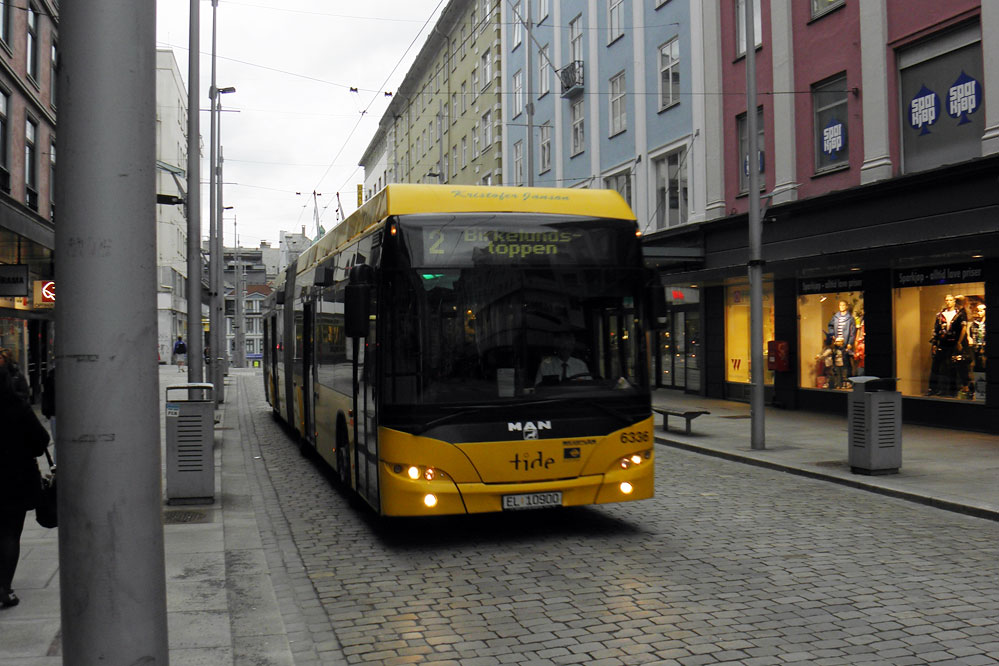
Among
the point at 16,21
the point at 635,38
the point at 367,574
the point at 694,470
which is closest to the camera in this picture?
the point at 367,574

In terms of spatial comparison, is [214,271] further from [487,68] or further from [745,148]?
[487,68]

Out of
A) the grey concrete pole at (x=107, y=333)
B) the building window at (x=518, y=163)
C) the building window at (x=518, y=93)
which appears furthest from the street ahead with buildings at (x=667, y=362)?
the building window at (x=518, y=163)

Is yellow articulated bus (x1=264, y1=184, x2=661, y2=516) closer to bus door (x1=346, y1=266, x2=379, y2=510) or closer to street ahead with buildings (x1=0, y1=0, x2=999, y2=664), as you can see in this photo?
bus door (x1=346, y1=266, x2=379, y2=510)

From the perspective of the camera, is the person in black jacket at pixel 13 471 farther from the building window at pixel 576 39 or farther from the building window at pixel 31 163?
the building window at pixel 576 39

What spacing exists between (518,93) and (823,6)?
21383 millimetres

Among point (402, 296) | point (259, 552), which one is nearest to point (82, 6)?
point (402, 296)

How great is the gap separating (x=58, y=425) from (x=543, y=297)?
18.6ft

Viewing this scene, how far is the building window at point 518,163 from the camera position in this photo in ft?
131

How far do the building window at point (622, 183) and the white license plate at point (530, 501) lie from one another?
22.6 metres

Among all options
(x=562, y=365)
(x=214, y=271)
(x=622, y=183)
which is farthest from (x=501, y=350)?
(x=622, y=183)

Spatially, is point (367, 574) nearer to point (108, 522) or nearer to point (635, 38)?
point (108, 522)

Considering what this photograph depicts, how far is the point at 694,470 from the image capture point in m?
12.5

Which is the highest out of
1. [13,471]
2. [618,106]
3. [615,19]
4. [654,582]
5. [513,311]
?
[615,19]

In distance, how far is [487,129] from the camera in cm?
4500
